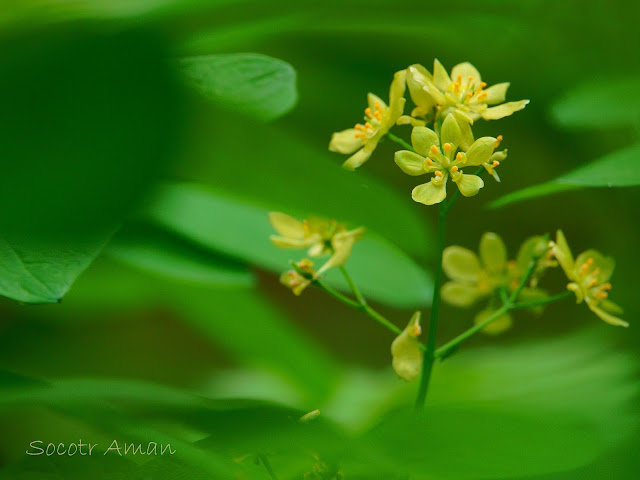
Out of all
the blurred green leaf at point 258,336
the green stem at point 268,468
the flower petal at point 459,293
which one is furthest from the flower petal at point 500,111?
the blurred green leaf at point 258,336

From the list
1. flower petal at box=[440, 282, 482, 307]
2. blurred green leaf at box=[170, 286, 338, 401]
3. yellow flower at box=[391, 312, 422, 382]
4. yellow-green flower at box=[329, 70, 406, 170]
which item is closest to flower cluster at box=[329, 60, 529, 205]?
yellow-green flower at box=[329, 70, 406, 170]

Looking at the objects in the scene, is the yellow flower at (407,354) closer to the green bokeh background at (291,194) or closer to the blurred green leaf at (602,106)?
the green bokeh background at (291,194)

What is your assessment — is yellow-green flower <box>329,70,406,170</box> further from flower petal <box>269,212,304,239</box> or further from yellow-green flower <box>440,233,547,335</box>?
yellow-green flower <box>440,233,547,335</box>

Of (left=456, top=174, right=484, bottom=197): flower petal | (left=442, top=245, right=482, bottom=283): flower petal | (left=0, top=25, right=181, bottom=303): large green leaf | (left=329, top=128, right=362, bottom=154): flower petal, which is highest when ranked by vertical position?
(left=0, top=25, right=181, bottom=303): large green leaf

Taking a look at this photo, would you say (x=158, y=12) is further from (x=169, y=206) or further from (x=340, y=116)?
(x=340, y=116)

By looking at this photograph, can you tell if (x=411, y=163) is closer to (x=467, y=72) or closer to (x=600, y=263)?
(x=467, y=72)
